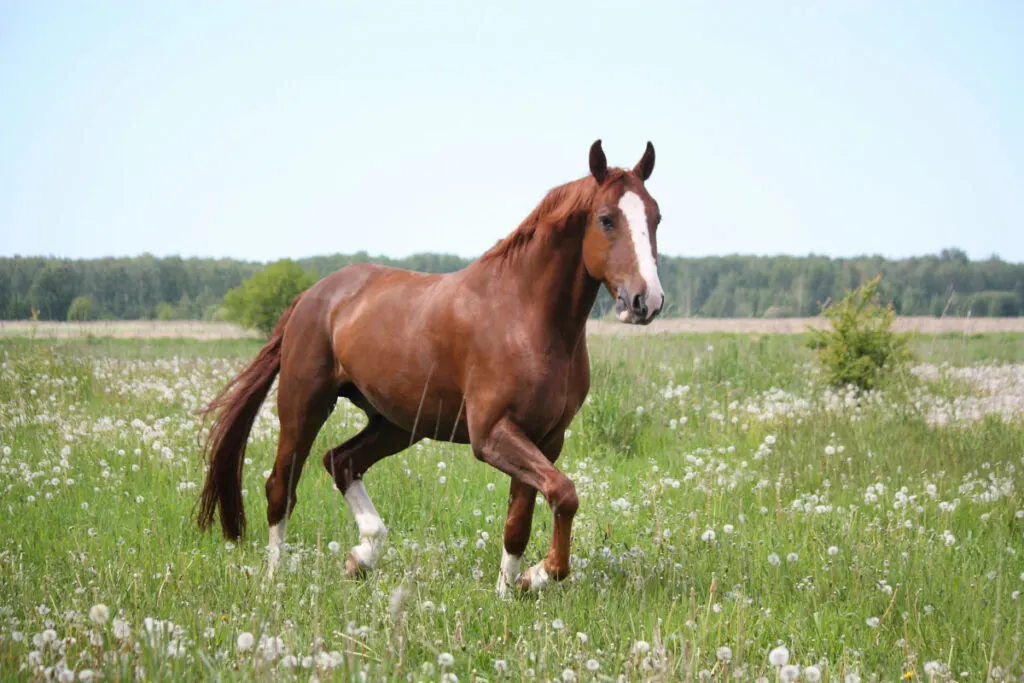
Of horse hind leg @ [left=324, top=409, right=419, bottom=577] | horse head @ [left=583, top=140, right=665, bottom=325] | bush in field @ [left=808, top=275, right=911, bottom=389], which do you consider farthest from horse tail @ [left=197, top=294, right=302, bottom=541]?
bush in field @ [left=808, top=275, right=911, bottom=389]

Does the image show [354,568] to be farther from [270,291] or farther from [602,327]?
[270,291]

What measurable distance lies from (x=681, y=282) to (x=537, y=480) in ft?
125

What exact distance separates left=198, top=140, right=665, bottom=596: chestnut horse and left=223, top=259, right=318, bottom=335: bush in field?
90.0ft

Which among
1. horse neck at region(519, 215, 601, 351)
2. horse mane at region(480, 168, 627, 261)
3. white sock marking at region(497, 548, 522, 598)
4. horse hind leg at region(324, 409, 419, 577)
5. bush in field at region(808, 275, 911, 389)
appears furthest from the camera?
bush in field at region(808, 275, 911, 389)

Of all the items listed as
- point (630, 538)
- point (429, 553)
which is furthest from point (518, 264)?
point (630, 538)

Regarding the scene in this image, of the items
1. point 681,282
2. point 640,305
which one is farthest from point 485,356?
point 681,282

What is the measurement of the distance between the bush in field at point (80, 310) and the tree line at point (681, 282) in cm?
2

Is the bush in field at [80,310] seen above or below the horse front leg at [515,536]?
above

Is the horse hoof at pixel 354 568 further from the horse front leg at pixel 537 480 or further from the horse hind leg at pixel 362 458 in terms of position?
the horse front leg at pixel 537 480

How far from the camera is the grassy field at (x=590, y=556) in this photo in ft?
10.3

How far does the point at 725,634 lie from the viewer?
12.2 ft

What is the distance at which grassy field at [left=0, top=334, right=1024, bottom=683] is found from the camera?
124 inches

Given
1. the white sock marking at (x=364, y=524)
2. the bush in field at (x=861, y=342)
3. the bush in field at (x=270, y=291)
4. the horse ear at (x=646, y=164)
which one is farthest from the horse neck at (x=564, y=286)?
the bush in field at (x=270, y=291)

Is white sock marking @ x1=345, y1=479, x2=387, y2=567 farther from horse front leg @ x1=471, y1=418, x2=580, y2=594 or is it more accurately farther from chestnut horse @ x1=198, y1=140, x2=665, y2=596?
horse front leg @ x1=471, y1=418, x2=580, y2=594
